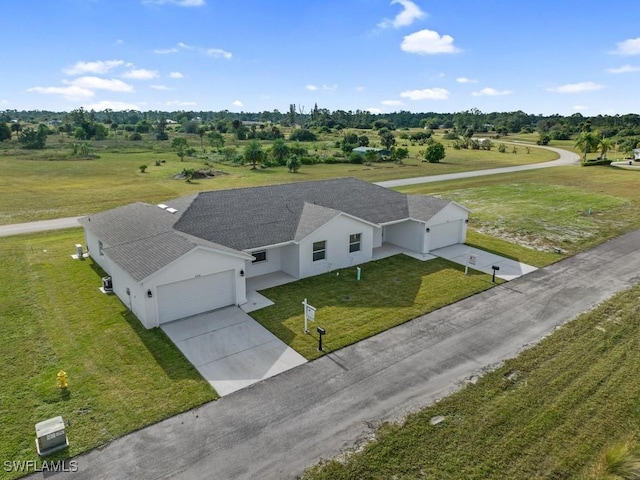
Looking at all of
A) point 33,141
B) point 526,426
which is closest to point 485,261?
point 526,426

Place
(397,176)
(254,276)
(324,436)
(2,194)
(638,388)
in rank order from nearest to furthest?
1. (324,436)
2. (638,388)
3. (254,276)
4. (2,194)
5. (397,176)

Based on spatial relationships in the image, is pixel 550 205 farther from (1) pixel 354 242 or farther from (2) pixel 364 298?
(2) pixel 364 298

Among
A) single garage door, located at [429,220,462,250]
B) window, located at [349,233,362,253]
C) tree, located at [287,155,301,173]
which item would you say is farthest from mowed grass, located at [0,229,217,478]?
tree, located at [287,155,301,173]

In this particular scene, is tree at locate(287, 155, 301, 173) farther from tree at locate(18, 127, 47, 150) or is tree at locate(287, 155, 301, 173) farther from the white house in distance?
tree at locate(18, 127, 47, 150)

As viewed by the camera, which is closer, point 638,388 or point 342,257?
point 638,388

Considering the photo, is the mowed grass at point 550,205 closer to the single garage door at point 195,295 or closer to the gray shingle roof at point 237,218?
the gray shingle roof at point 237,218

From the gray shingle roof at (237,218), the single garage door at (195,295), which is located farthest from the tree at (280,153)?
the single garage door at (195,295)

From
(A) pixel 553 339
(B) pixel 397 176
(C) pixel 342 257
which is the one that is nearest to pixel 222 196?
(C) pixel 342 257

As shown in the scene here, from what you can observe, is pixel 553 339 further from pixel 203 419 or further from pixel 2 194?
pixel 2 194
